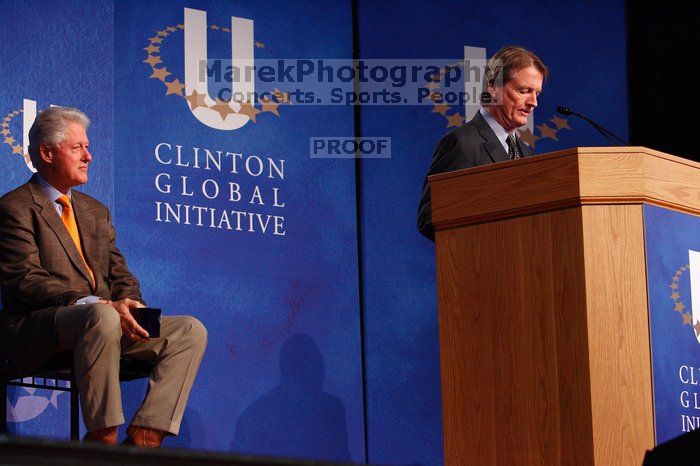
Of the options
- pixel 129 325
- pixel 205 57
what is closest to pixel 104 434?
pixel 129 325

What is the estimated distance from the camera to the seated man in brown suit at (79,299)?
2.72 metres

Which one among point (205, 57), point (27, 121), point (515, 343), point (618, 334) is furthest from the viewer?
point (205, 57)

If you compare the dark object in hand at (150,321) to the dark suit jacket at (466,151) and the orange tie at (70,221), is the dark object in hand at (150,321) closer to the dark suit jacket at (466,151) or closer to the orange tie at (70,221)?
the orange tie at (70,221)

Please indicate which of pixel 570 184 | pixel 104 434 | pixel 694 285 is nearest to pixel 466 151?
pixel 570 184

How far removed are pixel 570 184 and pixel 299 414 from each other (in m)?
2.10

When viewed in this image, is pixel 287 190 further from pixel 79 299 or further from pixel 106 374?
pixel 106 374

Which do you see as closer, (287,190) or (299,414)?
(299,414)

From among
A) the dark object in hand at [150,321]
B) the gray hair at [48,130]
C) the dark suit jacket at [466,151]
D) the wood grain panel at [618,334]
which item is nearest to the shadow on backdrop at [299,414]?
the dark object in hand at [150,321]

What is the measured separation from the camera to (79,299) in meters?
2.90

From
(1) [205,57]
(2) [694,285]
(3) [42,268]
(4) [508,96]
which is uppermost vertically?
(1) [205,57]

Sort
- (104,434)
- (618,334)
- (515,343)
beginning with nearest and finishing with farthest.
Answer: (618,334)
(515,343)
(104,434)

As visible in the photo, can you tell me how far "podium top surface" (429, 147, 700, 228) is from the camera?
228 centimetres

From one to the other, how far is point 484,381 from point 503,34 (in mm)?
2573

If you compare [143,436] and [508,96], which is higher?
[508,96]
